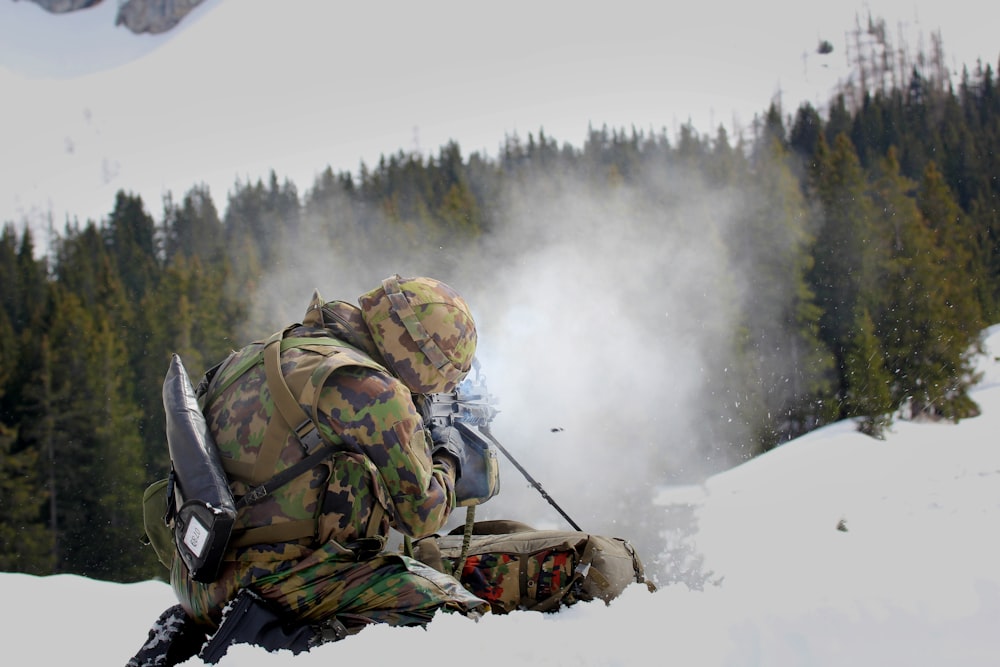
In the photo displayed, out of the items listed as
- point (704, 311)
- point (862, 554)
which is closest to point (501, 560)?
point (862, 554)

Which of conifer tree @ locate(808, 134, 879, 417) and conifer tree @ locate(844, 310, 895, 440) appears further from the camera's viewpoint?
conifer tree @ locate(808, 134, 879, 417)

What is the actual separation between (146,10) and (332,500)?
143 feet

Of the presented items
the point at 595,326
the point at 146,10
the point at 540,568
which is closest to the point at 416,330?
the point at 540,568

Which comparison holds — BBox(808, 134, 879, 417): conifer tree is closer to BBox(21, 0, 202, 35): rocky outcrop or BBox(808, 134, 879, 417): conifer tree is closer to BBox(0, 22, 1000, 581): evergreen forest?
BBox(0, 22, 1000, 581): evergreen forest

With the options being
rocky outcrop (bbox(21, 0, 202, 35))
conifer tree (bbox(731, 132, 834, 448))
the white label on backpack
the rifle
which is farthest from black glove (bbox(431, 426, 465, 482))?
rocky outcrop (bbox(21, 0, 202, 35))

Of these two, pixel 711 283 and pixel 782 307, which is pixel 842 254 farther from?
pixel 711 283

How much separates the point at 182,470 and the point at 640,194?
32.4m

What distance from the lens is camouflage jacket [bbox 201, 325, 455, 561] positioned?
3188mm

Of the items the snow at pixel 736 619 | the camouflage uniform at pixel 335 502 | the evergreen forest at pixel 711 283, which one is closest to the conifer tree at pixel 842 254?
the evergreen forest at pixel 711 283

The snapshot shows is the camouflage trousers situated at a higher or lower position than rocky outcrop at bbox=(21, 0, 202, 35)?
lower

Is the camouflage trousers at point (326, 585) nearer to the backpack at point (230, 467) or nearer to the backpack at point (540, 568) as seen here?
the backpack at point (230, 467)

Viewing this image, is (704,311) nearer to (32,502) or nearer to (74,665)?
(32,502)

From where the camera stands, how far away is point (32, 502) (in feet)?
91.6

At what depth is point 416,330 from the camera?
3.54 meters
